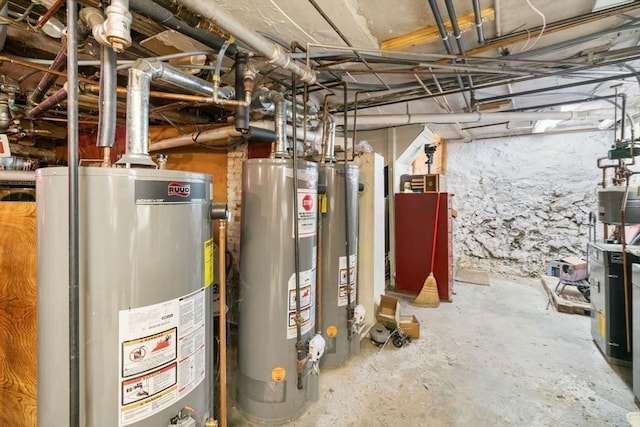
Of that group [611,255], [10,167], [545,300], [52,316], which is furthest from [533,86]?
[10,167]

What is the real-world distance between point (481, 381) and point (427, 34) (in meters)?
2.25

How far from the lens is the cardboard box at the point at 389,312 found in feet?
8.64

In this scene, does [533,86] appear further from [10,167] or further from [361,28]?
[10,167]

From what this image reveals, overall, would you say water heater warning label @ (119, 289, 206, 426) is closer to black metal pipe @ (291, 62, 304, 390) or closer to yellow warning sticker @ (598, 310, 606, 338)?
black metal pipe @ (291, 62, 304, 390)

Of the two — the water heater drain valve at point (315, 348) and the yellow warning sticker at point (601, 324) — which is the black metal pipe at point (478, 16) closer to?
the water heater drain valve at point (315, 348)

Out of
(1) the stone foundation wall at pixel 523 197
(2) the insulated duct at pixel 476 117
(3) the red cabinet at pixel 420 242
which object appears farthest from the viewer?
(1) the stone foundation wall at pixel 523 197

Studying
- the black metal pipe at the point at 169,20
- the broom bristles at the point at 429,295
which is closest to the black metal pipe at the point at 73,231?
the black metal pipe at the point at 169,20

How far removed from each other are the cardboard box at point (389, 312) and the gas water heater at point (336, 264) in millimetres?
574

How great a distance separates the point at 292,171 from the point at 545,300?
3.71 m

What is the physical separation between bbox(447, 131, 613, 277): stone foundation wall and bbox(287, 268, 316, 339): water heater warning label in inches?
154

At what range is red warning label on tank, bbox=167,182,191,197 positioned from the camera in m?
0.89

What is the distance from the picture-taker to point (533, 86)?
2.54 meters

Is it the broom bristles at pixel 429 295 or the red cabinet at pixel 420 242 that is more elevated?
the red cabinet at pixel 420 242

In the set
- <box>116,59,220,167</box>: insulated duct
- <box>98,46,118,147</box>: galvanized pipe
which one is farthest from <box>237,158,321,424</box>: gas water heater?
<box>98,46,118,147</box>: galvanized pipe
